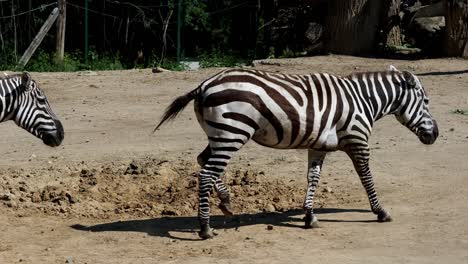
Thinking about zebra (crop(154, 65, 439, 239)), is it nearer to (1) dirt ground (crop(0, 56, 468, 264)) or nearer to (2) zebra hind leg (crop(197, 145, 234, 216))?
(2) zebra hind leg (crop(197, 145, 234, 216))

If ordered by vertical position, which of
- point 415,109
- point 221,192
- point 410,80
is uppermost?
point 410,80

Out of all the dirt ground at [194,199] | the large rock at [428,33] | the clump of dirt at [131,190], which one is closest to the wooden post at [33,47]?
the dirt ground at [194,199]

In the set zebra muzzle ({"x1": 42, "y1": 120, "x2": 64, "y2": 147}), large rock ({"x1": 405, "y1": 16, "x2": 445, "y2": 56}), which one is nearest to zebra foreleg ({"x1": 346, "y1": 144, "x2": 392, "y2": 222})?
zebra muzzle ({"x1": 42, "y1": 120, "x2": 64, "y2": 147})

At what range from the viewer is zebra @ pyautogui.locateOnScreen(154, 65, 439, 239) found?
7.64 meters

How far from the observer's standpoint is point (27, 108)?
8219 millimetres

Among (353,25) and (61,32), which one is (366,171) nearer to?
(353,25)

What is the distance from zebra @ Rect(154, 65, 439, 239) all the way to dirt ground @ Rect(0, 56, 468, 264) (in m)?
0.42

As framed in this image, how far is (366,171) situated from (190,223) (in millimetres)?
1723

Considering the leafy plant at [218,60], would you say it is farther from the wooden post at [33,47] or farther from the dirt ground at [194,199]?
the dirt ground at [194,199]

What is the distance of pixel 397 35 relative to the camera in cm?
2047

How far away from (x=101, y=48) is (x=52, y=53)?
1.81 meters

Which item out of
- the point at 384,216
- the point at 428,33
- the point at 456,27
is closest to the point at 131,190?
the point at 384,216

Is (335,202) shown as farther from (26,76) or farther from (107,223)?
(26,76)

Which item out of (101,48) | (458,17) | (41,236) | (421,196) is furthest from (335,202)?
(101,48)
